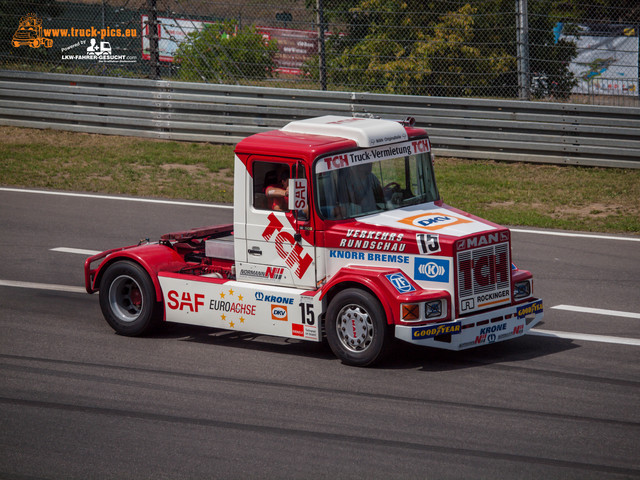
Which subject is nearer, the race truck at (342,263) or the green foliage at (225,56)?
the race truck at (342,263)

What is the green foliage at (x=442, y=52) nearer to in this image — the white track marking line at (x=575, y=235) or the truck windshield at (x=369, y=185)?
the white track marking line at (x=575, y=235)

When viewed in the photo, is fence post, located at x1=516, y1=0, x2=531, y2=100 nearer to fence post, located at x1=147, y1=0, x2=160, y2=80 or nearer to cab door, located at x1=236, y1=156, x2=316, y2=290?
fence post, located at x1=147, y1=0, x2=160, y2=80

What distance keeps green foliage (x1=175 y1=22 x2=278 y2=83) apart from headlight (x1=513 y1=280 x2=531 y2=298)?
11.1 metres

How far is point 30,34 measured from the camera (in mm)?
21531

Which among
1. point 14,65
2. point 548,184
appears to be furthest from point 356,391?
point 14,65

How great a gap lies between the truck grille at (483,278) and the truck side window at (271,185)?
193 centimetres

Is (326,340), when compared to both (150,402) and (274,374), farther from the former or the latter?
(150,402)

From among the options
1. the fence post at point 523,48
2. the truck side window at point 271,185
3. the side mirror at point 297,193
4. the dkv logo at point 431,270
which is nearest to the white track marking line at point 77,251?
the truck side window at point 271,185

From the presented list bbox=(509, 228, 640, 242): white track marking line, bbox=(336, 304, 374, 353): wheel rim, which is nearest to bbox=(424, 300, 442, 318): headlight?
bbox=(336, 304, 374, 353): wheel rim

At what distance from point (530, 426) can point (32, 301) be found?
6518mm

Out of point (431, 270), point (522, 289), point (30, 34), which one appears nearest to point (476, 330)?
point (431, 270)

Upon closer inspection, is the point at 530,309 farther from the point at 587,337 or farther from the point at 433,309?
the point at 433,309

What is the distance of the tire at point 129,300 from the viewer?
9672 mm

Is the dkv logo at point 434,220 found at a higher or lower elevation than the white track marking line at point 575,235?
higher
